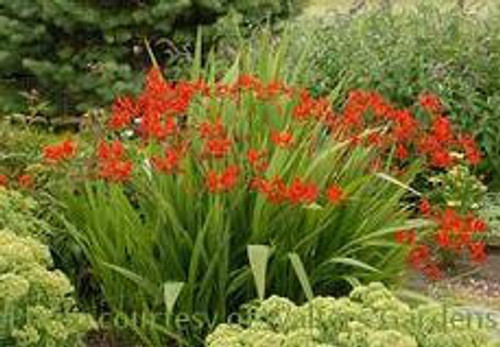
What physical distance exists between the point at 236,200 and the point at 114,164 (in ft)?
1.79

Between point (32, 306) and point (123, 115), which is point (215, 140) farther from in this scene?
point (32, 306)

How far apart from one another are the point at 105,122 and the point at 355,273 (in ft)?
5.84

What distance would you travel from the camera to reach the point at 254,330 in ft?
10.8

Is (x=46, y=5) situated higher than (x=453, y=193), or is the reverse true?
(x=46, y=5)

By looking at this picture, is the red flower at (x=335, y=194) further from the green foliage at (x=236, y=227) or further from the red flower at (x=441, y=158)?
the red flower at (x=441, y=158)

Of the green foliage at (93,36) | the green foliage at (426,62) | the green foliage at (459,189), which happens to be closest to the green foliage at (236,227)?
the green foliage at (459,189)

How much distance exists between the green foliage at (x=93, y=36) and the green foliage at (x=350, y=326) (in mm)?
5453

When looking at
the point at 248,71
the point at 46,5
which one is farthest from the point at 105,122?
the point at 46,5

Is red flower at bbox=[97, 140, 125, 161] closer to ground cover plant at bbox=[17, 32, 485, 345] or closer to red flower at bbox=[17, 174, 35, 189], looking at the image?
ground cover plant at bbox=[17, 32, 485, 345]

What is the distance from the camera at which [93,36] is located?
923 centimetres

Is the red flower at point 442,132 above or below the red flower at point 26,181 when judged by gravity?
above

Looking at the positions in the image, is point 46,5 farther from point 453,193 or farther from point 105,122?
point 453,193

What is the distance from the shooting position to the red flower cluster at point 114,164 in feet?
14.3

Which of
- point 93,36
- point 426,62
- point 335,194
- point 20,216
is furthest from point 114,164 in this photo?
point 93,36
